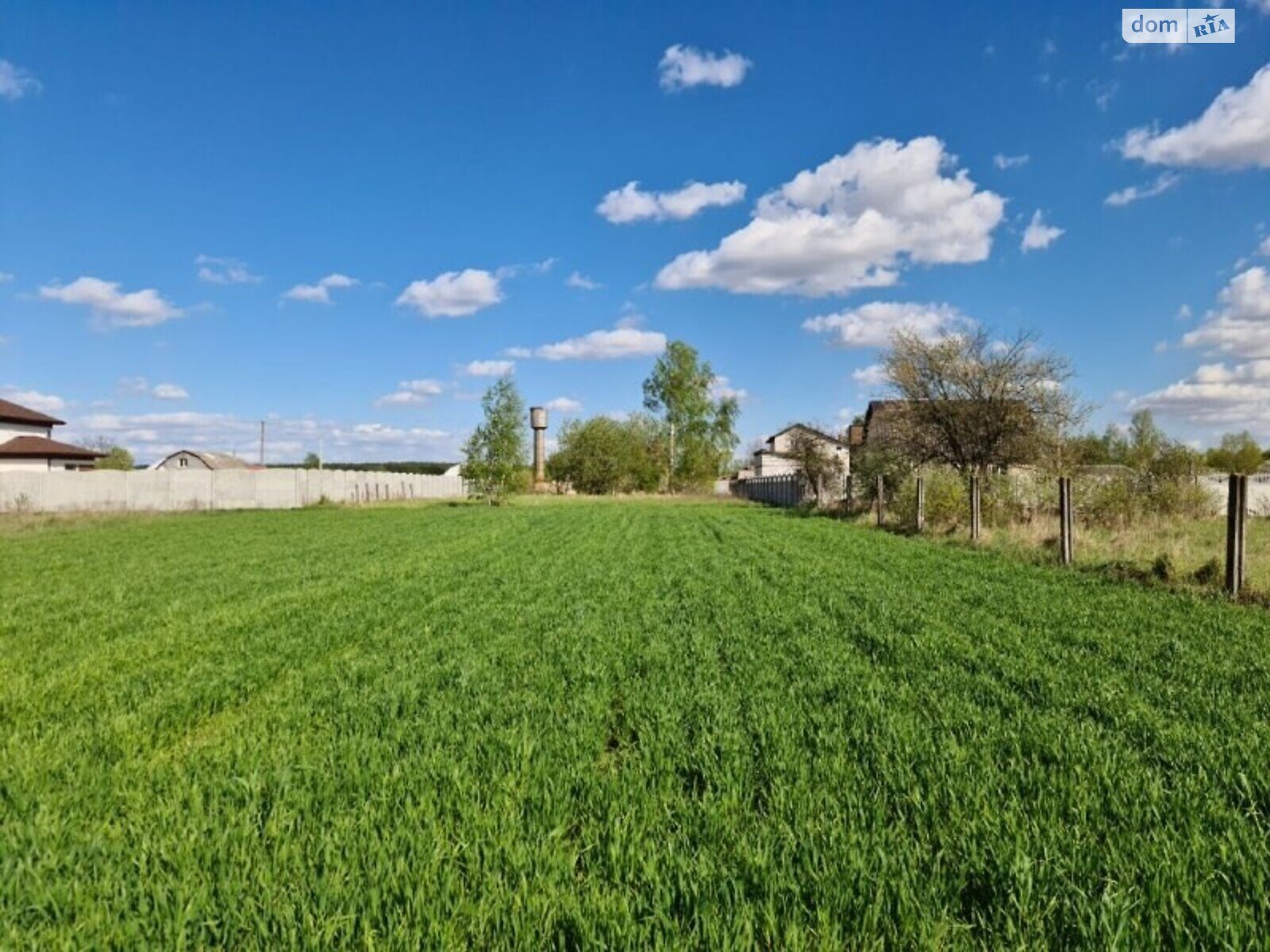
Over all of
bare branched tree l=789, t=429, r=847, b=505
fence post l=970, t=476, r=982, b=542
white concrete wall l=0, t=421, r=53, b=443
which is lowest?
fence post l=970, t=476, r=982, b=542

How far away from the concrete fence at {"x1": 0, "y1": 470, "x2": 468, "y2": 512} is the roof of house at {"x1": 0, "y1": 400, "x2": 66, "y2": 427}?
1833 centimetres

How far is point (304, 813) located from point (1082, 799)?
12.2 feet

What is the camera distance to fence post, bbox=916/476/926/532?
2191cm

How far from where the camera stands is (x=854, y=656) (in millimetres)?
6652

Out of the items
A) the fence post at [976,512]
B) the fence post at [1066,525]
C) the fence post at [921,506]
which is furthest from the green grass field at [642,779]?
the fence post at [921,506]

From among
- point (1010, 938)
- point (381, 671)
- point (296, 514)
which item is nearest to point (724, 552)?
point (381, 671)

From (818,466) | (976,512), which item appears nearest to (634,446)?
(818,466)

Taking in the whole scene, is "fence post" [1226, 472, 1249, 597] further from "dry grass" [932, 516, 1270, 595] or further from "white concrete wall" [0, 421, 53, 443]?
"white concrete wall" [0, 421, 53, 443]

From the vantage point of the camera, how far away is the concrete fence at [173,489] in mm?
35781

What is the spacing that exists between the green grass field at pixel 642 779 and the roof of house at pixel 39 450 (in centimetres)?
5127

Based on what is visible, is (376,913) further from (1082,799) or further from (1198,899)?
(1082,799)

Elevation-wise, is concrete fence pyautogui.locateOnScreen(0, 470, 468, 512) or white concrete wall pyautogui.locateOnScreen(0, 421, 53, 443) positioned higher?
white concrete wall pyautogui.locateOnScreen(0, 421, 53, 443)

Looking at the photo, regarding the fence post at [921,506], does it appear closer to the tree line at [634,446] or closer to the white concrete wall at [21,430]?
the tree line at [634,446]

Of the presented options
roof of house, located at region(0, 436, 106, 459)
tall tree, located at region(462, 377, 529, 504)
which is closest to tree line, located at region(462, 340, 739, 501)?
tall tree, located at region(462, 377, 529, 504)
